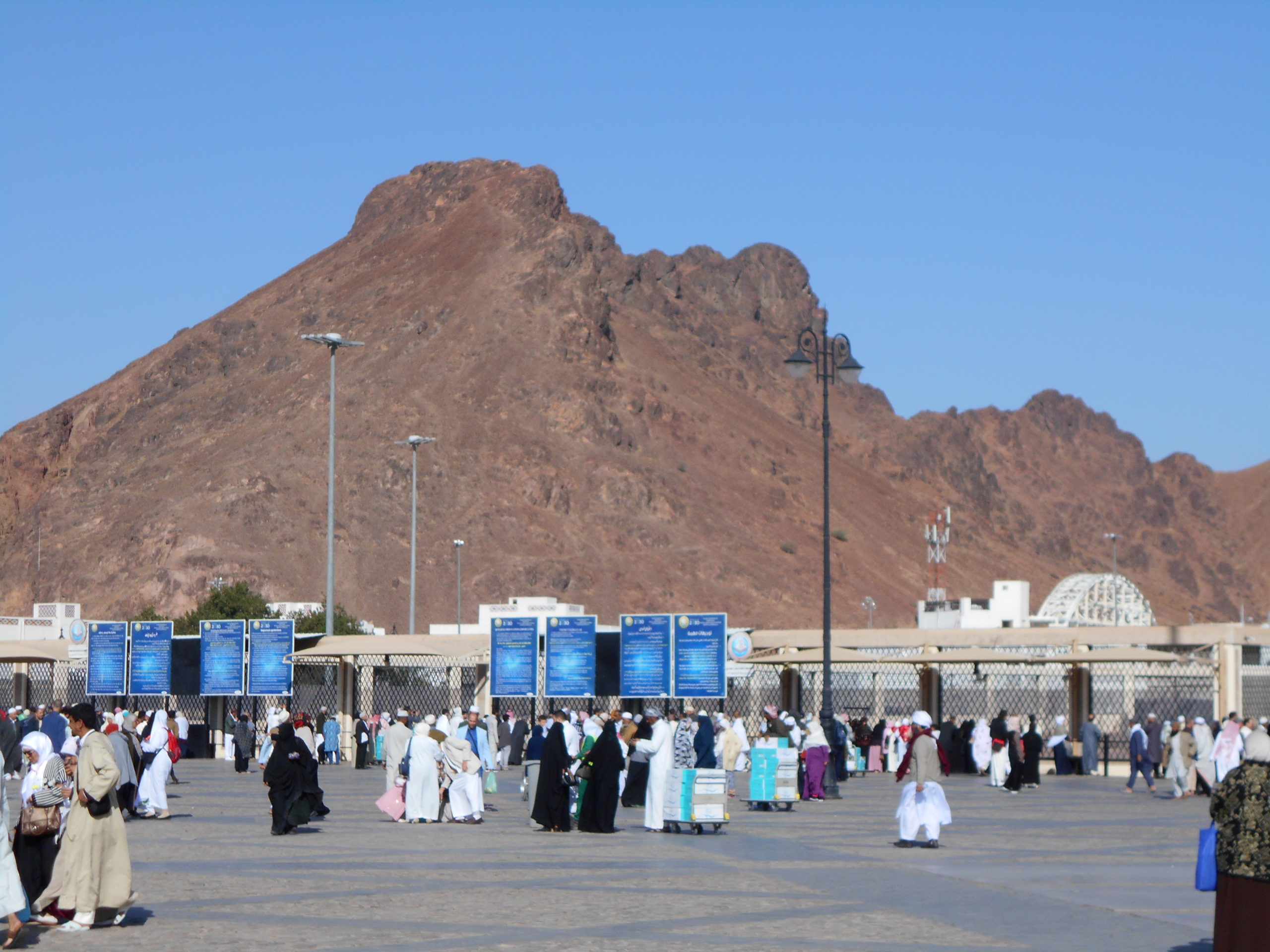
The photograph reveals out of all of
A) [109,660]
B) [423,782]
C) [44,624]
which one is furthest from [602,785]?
[44,624]

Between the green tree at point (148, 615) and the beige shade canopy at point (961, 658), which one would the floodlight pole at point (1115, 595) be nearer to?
the green tree at point (148, 615)

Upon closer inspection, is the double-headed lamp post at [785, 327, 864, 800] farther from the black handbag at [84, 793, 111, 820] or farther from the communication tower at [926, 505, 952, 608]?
the communication tower at [926, 505, 952, 608]

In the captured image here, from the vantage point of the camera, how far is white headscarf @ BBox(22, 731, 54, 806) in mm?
11438

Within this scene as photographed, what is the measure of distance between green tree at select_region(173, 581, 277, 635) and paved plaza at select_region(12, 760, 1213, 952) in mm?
55244

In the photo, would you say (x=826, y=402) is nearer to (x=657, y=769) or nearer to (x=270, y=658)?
(x=657, y=769)

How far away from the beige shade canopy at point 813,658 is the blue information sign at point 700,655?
2.87m

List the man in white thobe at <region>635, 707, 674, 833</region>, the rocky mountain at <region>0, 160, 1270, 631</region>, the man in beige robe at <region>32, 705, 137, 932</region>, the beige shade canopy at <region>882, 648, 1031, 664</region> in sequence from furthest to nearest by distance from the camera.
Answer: the rocky mountain at <region>0, 160, 1270, 631</region>, the beige shade canopy at <region>882, 648, 1031, 664</region>, the man in white thobe at <region>635, 707, 674, 833</region>, the man in beige robe at <region>32, 705, 137, 932</region>

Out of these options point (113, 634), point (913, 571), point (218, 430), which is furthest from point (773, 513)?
point (113, 634)

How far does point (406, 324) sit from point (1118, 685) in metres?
67.9

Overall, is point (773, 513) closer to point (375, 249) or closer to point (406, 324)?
point (406, 324)

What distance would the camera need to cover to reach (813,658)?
111ft

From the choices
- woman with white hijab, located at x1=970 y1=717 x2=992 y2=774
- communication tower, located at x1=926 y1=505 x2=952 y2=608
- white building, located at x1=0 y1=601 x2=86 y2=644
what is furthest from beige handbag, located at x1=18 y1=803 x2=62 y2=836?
communication tower, located at x1=926 y1=505 x2=952 y2=608

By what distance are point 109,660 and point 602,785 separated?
20.2m

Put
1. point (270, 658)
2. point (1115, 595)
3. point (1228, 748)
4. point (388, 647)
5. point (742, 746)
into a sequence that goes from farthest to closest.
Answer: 1. point (1115, 595)
2. point (270, 658)
3. point (388, 647)
4. point (742, 746)
5. point (1228, 748)
